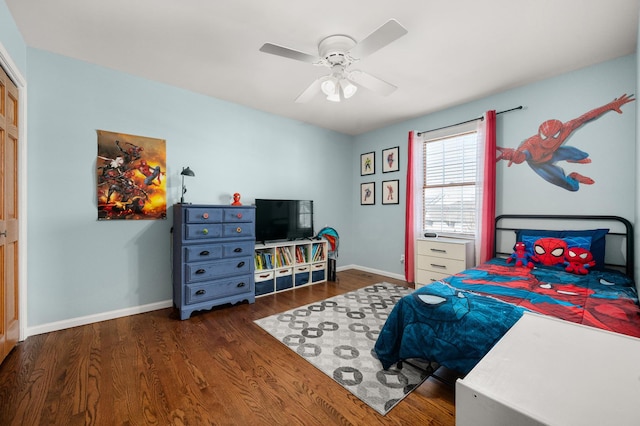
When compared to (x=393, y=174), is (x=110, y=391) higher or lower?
lower

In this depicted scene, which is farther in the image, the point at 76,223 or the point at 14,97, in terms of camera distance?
the point at 76,223

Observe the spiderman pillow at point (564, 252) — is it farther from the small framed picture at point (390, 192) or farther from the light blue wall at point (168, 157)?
the small framed picture at point (390, 192)

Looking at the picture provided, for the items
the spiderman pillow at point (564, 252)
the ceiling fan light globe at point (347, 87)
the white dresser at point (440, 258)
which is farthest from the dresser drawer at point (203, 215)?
the spiderman pillow at point (564, 252)

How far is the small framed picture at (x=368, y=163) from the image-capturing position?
4782 mm

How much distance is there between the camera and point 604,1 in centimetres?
189

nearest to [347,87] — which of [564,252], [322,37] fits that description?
[322,37]

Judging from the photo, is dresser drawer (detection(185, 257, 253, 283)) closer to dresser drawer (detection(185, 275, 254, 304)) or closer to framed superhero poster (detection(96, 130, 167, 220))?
dresser drawer (detection(185, 275, 254, 304))

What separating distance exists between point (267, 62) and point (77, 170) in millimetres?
2077

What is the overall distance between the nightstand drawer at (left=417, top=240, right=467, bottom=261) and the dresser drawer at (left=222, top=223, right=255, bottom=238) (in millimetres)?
2154

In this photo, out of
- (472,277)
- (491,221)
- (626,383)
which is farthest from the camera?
(491,221)

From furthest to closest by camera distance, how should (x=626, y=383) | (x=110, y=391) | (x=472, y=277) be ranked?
(x=472, y=277) < (x=110, y=391) < (x=626, y=383)

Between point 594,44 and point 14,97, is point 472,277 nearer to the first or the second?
point 594,44

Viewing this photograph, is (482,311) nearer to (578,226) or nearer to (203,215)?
(578,226)

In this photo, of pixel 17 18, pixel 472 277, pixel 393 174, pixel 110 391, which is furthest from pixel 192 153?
pixel 472 277
